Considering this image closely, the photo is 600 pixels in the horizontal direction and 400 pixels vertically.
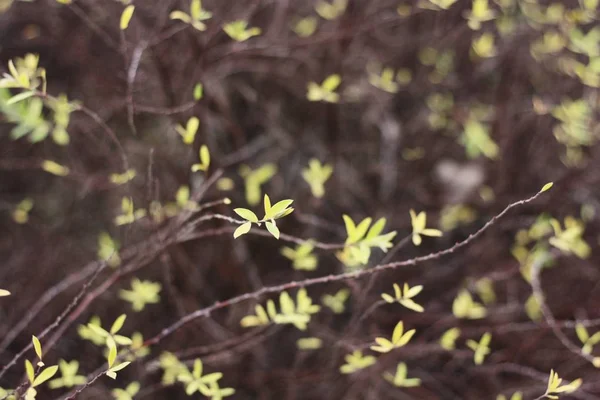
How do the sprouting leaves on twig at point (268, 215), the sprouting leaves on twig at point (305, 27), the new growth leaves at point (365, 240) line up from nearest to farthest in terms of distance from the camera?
the sprouting leaves on twig at point (268, 215) → the new growth leaves at point (365, 240) → the sprouting leaves on twig at point (305, 27)

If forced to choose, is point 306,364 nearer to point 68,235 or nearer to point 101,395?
point 101,395

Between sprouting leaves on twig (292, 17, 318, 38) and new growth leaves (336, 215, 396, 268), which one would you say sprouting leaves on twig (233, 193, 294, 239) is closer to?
new growth leaves (336, 215, 396, 268)

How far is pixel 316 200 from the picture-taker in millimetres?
1661

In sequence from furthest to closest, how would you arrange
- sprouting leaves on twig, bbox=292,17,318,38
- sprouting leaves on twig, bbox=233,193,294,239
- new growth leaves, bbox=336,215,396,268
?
1. sprouting leaves on twig, bbox=292,17,318,38
2. new growth leaves, bbox=336,215,396,268
3. sprouting leaves on twig, bbox=233,193,294,239

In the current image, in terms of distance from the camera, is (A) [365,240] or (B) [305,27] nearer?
(A) [365,240]

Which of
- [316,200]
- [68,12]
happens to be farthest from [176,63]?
[316,200]

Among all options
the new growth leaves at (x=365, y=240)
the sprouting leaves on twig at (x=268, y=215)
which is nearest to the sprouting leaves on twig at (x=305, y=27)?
the new growth leaves at (x=365, y=240)

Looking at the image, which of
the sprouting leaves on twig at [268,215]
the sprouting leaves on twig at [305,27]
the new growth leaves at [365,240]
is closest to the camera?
the sprouting leaves on twig at [268,215]

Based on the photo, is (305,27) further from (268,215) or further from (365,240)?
(268,215)

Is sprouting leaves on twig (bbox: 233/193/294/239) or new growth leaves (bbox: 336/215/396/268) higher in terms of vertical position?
sprouting leaves on twig (bbox: 233/193/294/239)

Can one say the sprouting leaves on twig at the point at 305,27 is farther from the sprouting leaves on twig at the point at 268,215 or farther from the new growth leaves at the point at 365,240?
the sprouting leaves on twig at the point at 268,215

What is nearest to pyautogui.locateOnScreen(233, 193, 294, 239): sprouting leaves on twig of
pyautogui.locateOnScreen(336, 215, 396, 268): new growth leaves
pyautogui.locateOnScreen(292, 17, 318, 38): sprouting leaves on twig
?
pyautogui.locateOnScreen(336, 215, 396, 268): new growth leaves

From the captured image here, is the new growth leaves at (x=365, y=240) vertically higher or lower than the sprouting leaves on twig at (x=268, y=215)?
lower

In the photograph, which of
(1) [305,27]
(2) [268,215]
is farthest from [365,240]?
(1) [305,27]
